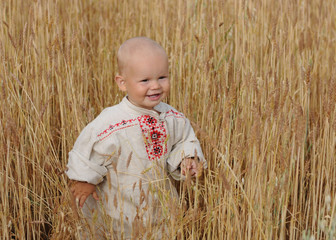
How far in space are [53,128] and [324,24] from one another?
164 centimetres

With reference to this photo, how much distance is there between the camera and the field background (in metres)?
1.52

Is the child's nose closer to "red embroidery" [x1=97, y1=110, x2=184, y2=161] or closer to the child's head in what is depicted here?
the child's head

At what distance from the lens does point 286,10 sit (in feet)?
7.59

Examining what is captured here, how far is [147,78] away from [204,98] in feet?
1.55

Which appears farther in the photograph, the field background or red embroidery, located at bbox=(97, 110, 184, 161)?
red embroidery, located at bbox=(97, 110, 184, 161)

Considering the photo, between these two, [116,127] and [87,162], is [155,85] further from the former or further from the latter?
[87,162]

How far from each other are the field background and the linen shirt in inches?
3.9

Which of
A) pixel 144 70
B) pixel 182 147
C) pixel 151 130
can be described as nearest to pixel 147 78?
pixel 144 70

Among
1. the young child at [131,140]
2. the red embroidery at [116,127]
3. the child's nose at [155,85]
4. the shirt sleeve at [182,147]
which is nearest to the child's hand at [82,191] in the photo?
the young child at [131,140]

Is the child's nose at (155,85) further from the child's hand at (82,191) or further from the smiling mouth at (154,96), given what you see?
the child's hand at (82,191)

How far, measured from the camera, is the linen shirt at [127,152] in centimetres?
159

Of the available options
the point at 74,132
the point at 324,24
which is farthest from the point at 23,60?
the point at 324,24

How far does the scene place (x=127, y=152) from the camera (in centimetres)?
164

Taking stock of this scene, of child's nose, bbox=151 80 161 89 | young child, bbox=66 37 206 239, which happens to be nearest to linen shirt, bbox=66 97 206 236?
young child, bbox=66 37 206 239
